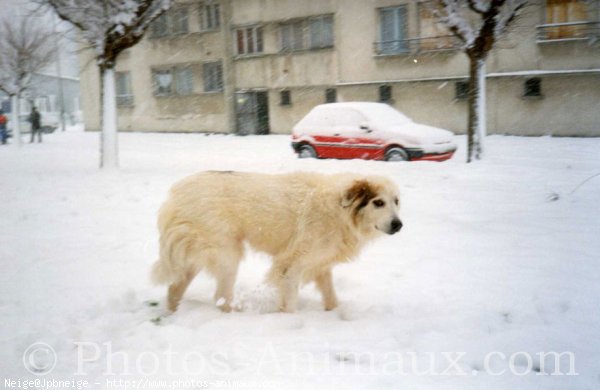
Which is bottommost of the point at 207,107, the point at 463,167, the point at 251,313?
the point at 251,313

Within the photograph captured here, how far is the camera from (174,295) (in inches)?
173

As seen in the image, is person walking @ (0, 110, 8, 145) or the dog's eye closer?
the dog's eye

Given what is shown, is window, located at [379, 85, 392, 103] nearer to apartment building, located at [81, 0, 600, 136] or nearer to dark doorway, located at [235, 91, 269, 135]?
apartment building, located at [81, 0, 600, 136]

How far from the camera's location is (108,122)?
12.8 m

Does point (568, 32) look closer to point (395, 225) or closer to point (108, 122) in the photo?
point (108, 122)

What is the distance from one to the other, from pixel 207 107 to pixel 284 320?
25.3 meters

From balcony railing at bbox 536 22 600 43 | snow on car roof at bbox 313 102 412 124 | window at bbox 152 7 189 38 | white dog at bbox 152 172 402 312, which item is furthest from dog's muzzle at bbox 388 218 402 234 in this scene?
window at bbox 152 7 189 38

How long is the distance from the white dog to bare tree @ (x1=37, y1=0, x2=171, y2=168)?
28.6 feet

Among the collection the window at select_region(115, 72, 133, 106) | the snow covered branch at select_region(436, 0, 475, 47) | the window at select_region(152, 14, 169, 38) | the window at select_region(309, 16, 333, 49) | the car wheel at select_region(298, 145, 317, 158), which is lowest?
the car wheel at select_region(298, 145, 317, 158)

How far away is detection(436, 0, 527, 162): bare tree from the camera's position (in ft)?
35.4

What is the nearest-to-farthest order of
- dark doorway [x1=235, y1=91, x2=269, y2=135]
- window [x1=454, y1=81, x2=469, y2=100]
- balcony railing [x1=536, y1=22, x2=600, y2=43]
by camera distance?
balcony railing [x1=536, y1=22, x2=600, y2=43] < window [x1=454, y1=81, x2=469, y2=100] < dark doorway [x1=235, y1=91, x2=269, y2=135]

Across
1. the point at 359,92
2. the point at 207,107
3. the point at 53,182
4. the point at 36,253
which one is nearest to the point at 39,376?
the point at 36,253

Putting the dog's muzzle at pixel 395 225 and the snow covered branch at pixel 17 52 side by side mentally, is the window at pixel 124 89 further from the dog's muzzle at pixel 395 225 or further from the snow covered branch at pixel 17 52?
the dog's muzzle at pixel 395 225

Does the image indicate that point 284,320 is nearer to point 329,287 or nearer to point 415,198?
point 329,287
